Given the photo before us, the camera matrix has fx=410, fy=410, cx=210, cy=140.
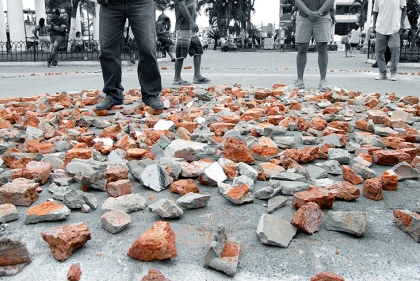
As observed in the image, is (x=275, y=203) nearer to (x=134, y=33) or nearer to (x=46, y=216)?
(x=46, y=216)

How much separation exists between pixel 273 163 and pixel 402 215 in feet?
2.71

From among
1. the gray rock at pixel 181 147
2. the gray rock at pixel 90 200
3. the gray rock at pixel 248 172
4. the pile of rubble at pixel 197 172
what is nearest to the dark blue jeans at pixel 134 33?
the pile of rubble at pixel 197 172

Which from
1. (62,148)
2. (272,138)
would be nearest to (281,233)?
(272,138)

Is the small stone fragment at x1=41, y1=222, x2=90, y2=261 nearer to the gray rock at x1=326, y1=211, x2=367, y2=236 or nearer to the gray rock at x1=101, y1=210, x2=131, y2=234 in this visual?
the gray rock at x1=101, y1=210, x2=131, y2=234

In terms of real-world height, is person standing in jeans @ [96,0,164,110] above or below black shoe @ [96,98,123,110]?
above

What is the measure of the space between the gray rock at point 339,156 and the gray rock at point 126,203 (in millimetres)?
1153

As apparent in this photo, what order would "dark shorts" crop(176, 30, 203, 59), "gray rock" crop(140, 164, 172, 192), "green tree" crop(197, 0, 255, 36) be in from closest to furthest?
"gray rock" crop(140, 164, 172, 192) < "dark shorts" crop(176, 30, 203, 59) < "green tree" crop(197, 0, 255, 36)

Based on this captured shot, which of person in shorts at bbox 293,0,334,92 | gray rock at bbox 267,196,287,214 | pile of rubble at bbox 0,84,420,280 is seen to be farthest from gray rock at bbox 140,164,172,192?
person in shorts at bbox 293,0,334,92

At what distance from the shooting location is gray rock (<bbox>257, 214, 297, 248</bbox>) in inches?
54.4

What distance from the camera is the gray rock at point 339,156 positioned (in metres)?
2.29

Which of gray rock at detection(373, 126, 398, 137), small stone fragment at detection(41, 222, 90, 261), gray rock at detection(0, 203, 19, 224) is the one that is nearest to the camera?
small stone fragment at detection(41, 222, 90, 261)

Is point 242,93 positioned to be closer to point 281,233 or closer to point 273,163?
point 273,163

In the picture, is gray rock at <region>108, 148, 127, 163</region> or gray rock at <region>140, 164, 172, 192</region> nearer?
gray rock at <region>140, 164, 172, 192</region>

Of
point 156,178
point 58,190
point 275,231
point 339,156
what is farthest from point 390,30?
point 58,190
